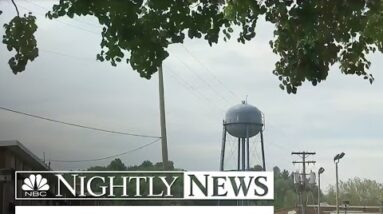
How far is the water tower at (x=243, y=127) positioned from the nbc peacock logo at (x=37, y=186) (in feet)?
4.92

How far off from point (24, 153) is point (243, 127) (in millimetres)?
1924

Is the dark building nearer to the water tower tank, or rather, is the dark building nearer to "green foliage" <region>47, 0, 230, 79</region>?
the water tower tank

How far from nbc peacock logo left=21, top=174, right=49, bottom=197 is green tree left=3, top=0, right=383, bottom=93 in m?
2.28

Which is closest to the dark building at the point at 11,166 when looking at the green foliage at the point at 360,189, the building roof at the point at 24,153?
the building roof at the point at 24,153

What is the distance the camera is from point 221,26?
2.85 meters

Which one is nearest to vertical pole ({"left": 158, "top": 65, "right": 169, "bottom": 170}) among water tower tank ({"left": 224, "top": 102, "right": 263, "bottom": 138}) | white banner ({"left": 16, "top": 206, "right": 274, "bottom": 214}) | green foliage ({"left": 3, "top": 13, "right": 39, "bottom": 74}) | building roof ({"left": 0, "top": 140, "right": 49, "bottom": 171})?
white banner ({"left": 16, "top": 206, "right": 274, "bottom": 214})

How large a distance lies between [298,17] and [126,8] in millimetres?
808

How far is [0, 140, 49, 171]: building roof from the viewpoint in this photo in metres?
5.00

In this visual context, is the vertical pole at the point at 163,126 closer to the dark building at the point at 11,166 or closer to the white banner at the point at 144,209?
the white banner at the point at 144,209

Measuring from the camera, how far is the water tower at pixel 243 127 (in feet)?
16.4

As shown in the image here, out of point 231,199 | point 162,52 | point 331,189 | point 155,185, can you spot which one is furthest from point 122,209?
point 331,189

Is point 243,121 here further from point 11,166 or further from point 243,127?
point 11,166

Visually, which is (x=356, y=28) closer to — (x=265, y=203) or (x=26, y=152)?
(x=265, y=203)

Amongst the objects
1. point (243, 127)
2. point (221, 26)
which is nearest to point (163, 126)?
point (243, 127)
